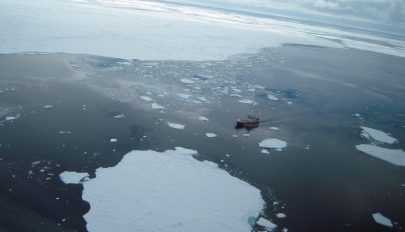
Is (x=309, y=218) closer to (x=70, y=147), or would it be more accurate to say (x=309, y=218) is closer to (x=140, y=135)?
(x=140, y=135)

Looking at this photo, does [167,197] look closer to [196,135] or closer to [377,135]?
[196,135]

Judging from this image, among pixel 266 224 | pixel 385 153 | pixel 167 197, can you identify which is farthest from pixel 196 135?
pixel 385 153

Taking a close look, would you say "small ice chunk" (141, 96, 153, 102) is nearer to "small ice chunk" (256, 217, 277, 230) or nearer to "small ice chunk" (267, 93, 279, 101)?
"small ice chunk" (267, 93, 279, 101)

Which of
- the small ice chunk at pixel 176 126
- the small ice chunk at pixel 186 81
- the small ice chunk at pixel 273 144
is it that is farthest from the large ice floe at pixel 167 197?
the small ice chunk at pixel 186 81

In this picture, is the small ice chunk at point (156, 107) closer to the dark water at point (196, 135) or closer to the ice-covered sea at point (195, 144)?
the ice-covered sea at point (195, 144)

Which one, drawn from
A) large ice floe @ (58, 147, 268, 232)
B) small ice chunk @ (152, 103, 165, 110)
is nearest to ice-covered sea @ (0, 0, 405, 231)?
large ice floe @ (58, 147, 268, 232)
